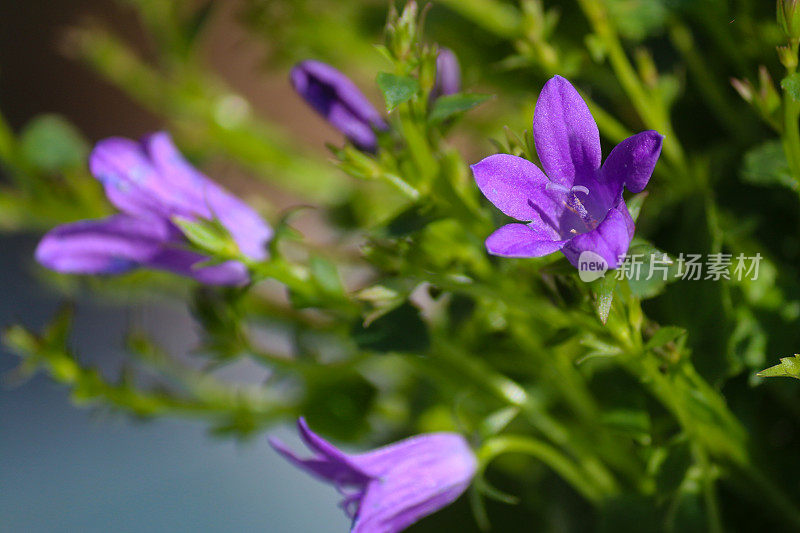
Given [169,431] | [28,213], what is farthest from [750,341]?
[169,431]

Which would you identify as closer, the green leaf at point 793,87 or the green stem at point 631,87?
the green leaf at point 793,87

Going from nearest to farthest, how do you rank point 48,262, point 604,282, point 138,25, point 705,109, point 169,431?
1. point 604,282
2. point 48,262
3. point 705,109
4. point 169,431
5. point 138,25

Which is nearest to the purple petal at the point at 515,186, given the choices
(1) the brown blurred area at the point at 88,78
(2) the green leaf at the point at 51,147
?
(2) the green leaf at the point at 51,147

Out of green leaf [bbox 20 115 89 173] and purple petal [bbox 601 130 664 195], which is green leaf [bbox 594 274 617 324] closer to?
purple petal [bbox 601 130 664 195]

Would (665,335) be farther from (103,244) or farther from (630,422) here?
(103,244)

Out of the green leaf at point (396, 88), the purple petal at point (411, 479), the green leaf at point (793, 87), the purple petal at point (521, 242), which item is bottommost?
the purple petal at point (411, 479)

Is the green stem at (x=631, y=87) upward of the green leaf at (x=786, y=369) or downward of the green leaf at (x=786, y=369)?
upward

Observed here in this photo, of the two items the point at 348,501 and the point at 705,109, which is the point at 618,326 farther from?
the point at 705,109

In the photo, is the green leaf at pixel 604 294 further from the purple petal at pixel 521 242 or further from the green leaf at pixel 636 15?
the green leaf at pixel 636 15
